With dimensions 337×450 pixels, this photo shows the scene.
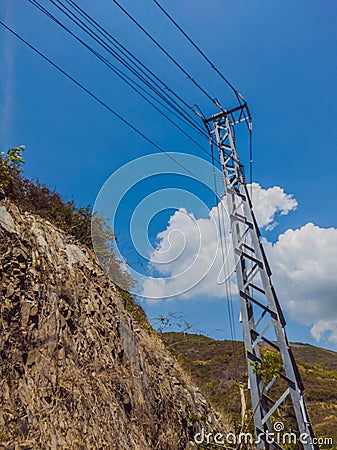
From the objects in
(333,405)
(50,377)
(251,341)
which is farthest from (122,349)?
(333,405)

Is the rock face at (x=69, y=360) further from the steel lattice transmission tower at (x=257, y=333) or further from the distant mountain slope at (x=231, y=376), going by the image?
the distant mountain slope at (x=231, y=376)

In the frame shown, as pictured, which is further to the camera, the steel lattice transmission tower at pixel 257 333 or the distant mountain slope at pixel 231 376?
the distant mountain slope at pixel 231 376

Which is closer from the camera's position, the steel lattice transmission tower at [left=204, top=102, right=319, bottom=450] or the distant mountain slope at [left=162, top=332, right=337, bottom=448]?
the steel lattice transmission tower at [left=204, top=102, right=319, bottom=450]

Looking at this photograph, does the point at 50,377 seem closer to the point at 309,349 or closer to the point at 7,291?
the point at 7,291

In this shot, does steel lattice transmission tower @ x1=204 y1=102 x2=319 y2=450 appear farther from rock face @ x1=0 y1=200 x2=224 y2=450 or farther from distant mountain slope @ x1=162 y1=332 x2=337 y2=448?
distant mountain slope @ x1=162 y1=332 x2=337 y2=448

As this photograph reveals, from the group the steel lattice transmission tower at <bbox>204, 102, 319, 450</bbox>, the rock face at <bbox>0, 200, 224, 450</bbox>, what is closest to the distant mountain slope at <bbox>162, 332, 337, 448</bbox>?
the rock face at <bbox>0, 200, 224, 450</bbox>

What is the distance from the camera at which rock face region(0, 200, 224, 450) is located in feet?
16.3

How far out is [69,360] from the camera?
608 cm

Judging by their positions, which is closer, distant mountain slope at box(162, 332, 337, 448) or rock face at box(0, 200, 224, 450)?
rock face at box(0, 200, 224, 450)

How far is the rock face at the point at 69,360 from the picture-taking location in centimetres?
496

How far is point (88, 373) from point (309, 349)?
6028 cm

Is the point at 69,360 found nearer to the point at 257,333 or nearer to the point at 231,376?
the point at 257,333

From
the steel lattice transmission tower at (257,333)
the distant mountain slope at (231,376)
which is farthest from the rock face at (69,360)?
the distant mountain slope at (231,376)

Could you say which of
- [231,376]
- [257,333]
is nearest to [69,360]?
[257,333]
